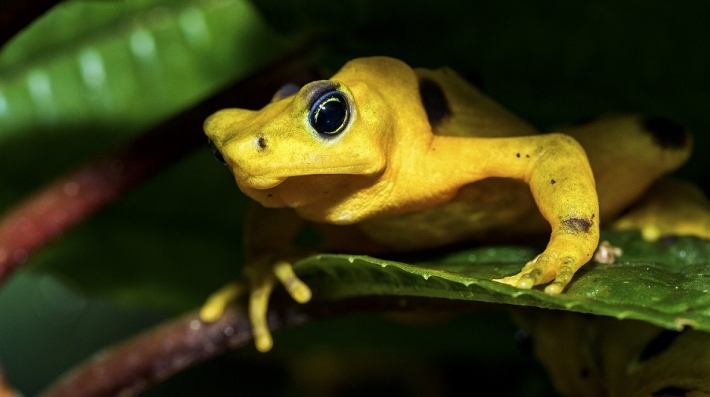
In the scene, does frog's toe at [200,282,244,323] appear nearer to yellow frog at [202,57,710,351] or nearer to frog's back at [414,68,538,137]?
yellow frog at [202,57,710,351]

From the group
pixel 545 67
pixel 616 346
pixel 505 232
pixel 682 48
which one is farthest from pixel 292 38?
pixel 616 346

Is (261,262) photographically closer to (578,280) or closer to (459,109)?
(459,109)

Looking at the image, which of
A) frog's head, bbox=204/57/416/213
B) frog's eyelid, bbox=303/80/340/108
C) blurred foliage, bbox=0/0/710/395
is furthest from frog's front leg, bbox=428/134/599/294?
blurred foliage, bbox=0/0/710/395

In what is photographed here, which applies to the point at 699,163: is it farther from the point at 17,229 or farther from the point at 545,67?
the point at 17,229

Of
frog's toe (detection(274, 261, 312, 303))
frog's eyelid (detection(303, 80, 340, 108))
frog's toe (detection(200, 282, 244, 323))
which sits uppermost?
frog's eyelid (detection(303, 80, 340, 108))

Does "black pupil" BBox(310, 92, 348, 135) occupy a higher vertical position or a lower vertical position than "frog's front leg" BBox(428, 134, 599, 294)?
higher

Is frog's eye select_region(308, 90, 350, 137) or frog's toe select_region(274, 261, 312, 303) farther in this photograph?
frog's toe select_region(274, 261, 312, 303)
